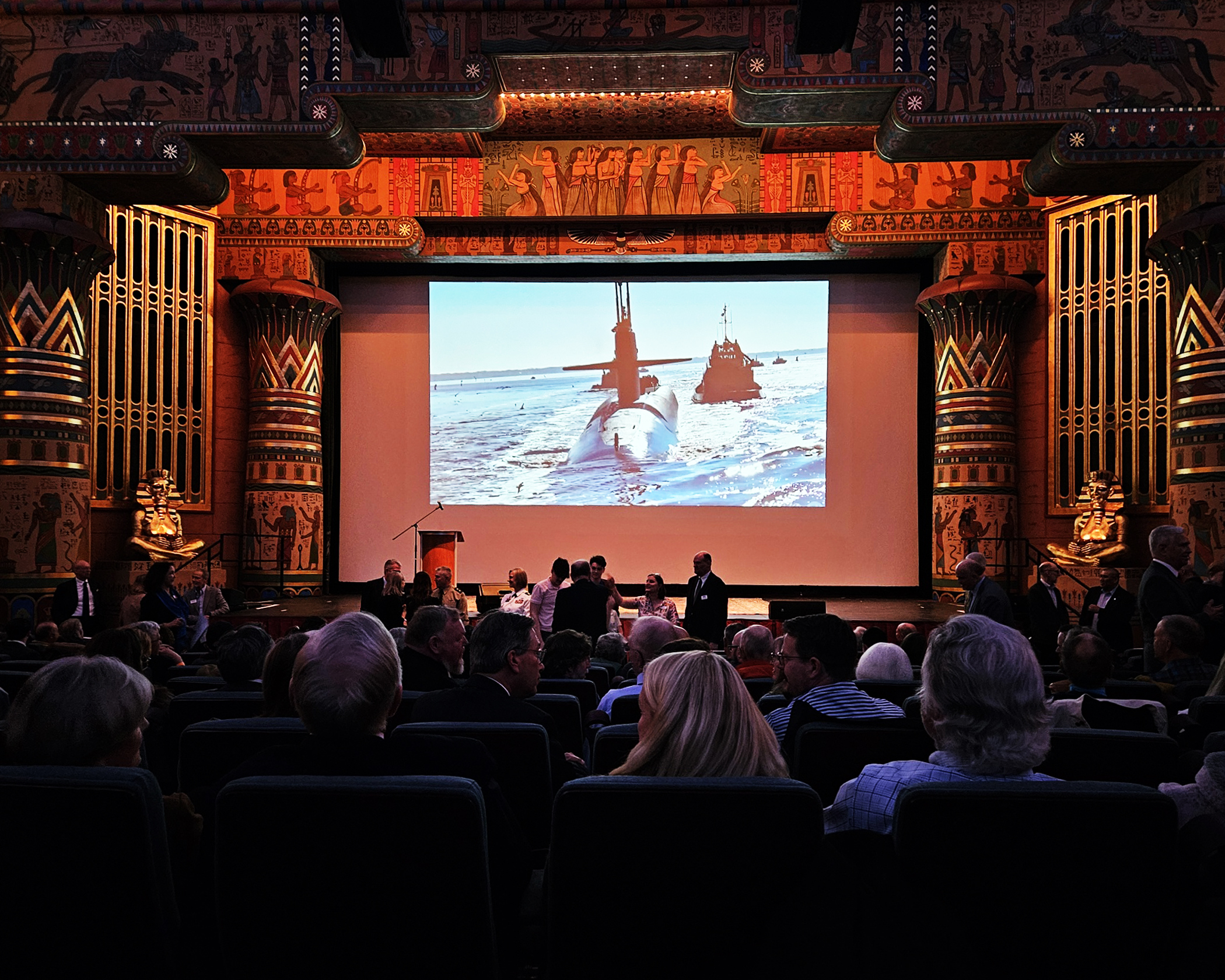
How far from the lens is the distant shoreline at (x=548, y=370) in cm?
1555

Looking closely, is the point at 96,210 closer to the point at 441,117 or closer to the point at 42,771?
the point at 441,117

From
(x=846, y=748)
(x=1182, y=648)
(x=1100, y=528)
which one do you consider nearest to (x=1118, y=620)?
(x=1100, y=528)

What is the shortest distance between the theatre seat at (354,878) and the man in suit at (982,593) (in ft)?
19.8

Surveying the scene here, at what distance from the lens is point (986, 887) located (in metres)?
1.81

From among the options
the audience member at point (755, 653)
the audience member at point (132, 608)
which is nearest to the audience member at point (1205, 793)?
the audience member at point (755, 653)

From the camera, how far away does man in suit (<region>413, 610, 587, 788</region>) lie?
3277 millimetres

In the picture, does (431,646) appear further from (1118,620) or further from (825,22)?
(1118,620)

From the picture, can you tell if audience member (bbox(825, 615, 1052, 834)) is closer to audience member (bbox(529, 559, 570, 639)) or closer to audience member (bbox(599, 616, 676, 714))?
audience member (bbox(599, 616, 676, 714))

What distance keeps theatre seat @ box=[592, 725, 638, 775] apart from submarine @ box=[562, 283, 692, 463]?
12.5 meters

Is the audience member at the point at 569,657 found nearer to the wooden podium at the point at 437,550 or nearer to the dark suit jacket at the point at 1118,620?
the dark suit jacket at the point at 1118,620

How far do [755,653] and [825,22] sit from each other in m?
3.99

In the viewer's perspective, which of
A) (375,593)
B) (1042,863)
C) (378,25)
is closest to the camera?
(1042,863)

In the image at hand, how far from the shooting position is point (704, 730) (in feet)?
7.03

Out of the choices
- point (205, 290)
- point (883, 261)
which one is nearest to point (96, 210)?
point (205, 290)
